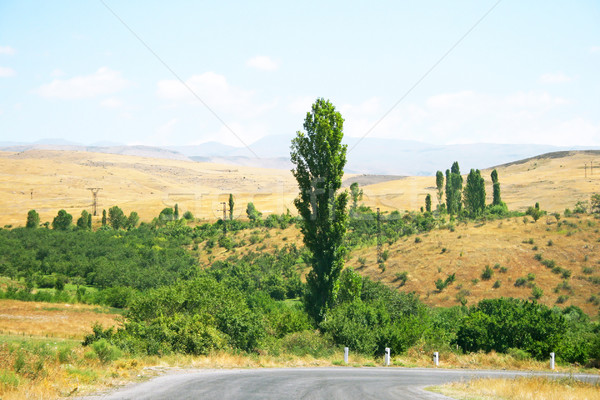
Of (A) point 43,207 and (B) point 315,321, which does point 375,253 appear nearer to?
(B) point 315,321

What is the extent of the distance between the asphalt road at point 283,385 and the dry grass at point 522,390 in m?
1.13

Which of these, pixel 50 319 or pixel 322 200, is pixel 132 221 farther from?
pixel 322 200

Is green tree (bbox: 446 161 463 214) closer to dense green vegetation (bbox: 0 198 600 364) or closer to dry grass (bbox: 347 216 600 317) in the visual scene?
dense green vegetation (bbox: 0 198 600 364)

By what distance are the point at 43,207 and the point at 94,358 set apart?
599 ft

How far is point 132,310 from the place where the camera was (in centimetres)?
3516

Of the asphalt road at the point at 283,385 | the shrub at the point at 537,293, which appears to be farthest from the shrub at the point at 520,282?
the asphalt road at the point at 283,385

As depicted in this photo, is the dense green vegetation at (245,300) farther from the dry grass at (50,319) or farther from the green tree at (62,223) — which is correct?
the dry grass at (50,319)

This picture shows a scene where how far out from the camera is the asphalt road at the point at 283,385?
1459 centimetres

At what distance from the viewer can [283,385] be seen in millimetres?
17234

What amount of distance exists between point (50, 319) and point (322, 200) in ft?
143

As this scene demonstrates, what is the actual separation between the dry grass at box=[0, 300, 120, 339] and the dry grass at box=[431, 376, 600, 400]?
139 ft

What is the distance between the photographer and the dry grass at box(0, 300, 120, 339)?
53.0 m

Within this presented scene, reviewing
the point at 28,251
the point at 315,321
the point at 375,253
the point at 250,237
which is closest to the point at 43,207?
the point at 28,251

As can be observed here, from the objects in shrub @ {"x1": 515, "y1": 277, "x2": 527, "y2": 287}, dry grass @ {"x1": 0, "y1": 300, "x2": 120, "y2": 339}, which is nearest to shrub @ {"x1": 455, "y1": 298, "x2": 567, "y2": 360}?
dry grass @ {"x1": 0, "y1": 300, "x2": 120, "y2": 339}
